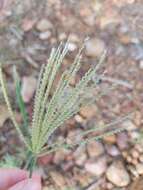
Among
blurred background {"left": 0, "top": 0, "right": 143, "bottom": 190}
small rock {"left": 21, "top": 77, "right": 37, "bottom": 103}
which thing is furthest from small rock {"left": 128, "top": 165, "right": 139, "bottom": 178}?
small rock {"left": 21, "top": 77, "right": 37, "bottom": 103}

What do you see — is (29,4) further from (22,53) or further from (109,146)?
(109,146)

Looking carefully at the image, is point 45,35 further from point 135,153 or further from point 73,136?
point 135,153

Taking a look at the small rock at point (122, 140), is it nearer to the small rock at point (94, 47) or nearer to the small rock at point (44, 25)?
the small rock at point (94, 47)

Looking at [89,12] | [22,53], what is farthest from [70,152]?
[89,12]

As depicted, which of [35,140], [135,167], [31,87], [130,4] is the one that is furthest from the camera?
[130,4]

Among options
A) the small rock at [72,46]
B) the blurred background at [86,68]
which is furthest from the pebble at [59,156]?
the small rock at [72,46]

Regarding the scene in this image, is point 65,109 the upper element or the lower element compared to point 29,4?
upper

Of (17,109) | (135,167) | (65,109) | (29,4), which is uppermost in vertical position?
(65,109)
